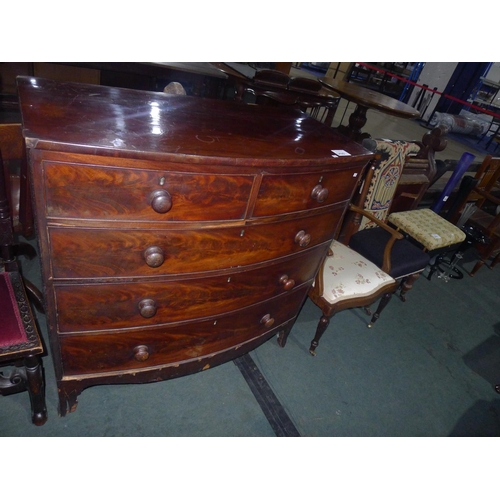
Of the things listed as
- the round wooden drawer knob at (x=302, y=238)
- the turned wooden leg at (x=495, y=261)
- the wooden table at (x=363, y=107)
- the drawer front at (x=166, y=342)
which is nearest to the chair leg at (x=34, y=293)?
the drawer front at (x=166, y=342)

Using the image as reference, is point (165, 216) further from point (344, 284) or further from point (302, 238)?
point (344, 284)

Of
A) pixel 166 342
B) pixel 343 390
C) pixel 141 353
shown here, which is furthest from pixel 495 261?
pixel 141 353

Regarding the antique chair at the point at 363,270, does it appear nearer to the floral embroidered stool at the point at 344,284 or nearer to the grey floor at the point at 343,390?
the floral embroidered stool at the point at 344,284

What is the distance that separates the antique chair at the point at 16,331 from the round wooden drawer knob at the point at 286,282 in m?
1.12

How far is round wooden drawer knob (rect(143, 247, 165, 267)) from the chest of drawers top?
0.35 m

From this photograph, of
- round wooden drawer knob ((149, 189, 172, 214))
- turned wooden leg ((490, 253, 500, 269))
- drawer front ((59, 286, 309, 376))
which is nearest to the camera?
round wooden drawer knob ((149, 189, 172, 214))

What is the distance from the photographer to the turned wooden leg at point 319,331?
229cm

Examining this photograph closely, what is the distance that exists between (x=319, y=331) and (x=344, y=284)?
37 cm

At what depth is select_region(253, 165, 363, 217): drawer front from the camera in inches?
52.0

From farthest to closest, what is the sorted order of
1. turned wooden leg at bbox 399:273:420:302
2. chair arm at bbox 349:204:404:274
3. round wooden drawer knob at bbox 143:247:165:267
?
1. turned wooden leg at bbox 399:273:420:302
2. chair arm at bbox 349:204:404:274
3. round wooden drawer knob at bbox 143:247:165:267

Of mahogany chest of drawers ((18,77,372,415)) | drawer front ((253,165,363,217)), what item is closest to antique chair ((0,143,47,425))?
mahogany chest of drawers ((18,77,372,415))

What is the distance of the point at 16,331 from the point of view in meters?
1.40

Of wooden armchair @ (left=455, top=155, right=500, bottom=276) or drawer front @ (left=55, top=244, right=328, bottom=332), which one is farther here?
wooden armchair @ (left=455, top=155, right=500, bottom=276)

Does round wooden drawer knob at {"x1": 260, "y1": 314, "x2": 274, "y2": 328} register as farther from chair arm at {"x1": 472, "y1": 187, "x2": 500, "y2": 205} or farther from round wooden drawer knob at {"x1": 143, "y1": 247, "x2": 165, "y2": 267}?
chair arm at {"x1": 472, "y1": 187, "x2": 500, "y2": 205}
